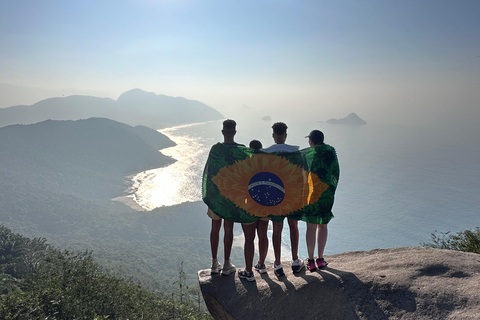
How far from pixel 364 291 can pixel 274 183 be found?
231 centimetres

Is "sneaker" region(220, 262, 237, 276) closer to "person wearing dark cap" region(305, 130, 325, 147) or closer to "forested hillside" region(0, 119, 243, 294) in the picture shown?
"person wearing dark cap" region(305, 130, 325, 147)

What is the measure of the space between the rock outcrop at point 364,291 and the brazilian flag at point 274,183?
3.87ft

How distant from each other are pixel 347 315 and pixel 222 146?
3.53 meters

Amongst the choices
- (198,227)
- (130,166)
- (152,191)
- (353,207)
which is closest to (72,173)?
(130,166)

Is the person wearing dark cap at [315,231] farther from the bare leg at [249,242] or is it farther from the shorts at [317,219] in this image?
the bare leg at [249,242]

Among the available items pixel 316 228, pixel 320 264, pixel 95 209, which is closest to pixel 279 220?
pixel 316 228

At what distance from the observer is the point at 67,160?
173m

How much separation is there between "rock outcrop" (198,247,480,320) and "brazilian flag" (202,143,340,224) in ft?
3.87

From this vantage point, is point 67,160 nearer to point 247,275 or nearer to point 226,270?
point 226,270

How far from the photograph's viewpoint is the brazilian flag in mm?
5473

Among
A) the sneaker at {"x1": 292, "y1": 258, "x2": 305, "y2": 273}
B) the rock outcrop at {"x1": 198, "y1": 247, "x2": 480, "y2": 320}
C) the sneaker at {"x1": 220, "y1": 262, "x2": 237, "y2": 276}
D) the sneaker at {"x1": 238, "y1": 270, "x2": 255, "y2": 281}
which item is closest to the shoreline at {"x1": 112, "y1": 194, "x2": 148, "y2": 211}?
the sneaker at {"x1": 220, "y1": 262, "x2": 237, "y2": 276}

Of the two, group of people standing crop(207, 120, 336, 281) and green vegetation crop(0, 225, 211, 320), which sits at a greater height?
group of people standing crop(207, 120, 336, 281)

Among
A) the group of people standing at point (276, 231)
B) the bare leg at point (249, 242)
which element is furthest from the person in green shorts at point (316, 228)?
the bare leg at point (249, 242)

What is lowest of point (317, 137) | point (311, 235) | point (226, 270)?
point (226, 270)
